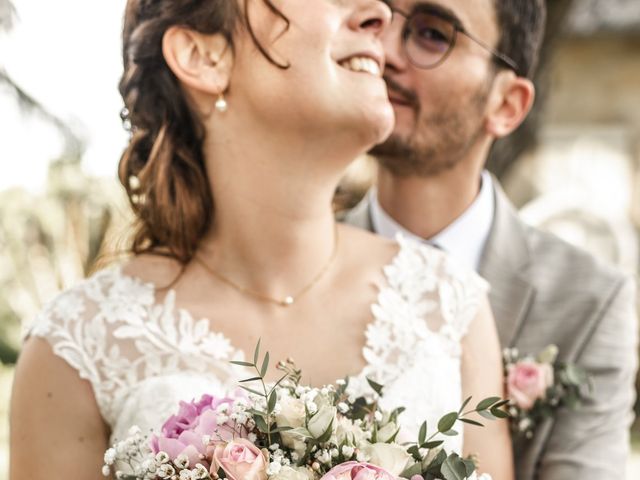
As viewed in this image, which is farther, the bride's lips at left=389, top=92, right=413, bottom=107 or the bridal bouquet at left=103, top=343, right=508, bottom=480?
the bride's lips at left=389, top=92, right=413, bottom=107

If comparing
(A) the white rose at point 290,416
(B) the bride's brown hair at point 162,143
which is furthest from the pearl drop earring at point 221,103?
(A) the white rose at point 290,416

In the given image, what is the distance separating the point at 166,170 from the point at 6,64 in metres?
2.23

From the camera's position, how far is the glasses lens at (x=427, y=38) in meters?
3.69

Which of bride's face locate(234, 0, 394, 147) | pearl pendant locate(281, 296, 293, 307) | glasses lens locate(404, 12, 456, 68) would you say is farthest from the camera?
glasses lens locate(404, 12, 456, 68)

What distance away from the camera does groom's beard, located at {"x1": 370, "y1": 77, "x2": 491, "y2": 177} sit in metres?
3.74

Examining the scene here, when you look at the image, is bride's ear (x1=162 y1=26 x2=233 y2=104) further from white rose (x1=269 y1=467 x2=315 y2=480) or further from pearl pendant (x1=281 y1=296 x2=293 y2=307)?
white rose (x1=269 y1=467 x2=315 y2=480)

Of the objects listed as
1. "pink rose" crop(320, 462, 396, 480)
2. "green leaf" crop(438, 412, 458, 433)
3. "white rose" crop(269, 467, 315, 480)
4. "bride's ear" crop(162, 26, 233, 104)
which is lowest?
"white rose" crop(269, 467, 315, 480)

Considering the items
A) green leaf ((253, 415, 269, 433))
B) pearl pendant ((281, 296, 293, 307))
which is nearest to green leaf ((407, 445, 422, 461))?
green leaf ((253, 415, 269, 433))

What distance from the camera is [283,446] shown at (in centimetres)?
211

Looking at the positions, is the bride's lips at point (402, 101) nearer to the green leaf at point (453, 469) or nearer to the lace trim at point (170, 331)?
the lace trim at point (170, 331)

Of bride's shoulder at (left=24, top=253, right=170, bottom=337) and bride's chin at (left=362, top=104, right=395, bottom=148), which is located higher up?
bride's chin at (left=362, top=104, right=395, bottom=148)

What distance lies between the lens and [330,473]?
6.44ft

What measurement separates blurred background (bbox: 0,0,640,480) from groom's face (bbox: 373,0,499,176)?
965mm

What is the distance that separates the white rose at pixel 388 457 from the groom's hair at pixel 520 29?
7.60 feet
